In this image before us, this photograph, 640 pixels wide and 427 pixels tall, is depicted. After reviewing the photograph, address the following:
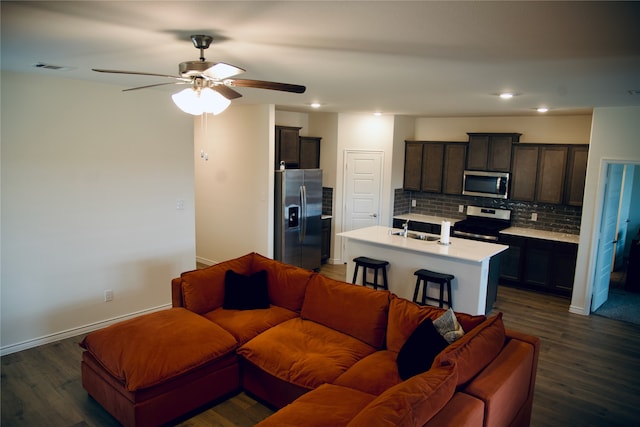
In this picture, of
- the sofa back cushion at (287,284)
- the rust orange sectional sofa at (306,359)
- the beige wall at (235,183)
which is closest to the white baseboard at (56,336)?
the rust orange sectional sofa at (306,359)

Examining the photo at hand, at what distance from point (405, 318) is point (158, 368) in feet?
6.04

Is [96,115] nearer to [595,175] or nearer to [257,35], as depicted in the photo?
[257,35]

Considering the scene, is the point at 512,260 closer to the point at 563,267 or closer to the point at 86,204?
the point at 563,267

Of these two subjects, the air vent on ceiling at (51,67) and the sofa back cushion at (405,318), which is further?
the air vent on ceiling at (51,67)

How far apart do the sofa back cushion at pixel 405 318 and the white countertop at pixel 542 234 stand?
151 inches

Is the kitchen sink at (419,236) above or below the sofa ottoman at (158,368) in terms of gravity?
above

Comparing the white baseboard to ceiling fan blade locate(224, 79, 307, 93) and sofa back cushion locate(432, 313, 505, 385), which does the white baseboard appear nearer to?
ceiling fan blade locate(224, 79, 307, 93)

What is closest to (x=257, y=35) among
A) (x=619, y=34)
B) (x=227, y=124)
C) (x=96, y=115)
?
(x=619, y=34)

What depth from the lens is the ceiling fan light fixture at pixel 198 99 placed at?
2.66m

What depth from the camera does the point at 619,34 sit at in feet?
7.02

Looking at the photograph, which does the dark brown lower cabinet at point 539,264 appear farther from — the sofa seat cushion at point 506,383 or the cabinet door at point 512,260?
the sofa seat cushion at point 506,383

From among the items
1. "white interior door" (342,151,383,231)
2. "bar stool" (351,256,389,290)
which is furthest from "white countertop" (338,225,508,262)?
"white interior door" (342,151,383,231)

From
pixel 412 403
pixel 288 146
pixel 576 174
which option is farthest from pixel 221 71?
pixel 576 174

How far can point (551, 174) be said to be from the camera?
258 inches
